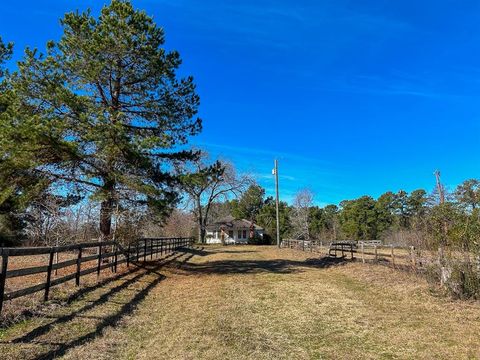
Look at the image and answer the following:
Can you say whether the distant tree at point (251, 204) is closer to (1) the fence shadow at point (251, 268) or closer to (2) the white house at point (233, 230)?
(2) the white house at point (233, 230)

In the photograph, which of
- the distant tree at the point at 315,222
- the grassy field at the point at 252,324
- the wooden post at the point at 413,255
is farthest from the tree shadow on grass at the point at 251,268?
the distant tree at the point at 315,222

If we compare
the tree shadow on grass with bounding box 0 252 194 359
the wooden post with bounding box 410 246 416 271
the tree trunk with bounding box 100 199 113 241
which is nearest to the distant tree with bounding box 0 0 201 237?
the tree trunk with bounding box 100 199 113 241

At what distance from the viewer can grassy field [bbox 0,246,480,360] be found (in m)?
5.36

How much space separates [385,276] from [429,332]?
6.74 metres

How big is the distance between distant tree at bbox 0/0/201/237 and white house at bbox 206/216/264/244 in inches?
1883

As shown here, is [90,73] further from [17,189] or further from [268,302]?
[268,302]

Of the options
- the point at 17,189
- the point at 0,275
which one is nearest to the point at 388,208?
the point at 17,189

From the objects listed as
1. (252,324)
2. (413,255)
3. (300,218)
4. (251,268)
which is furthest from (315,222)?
(252,324)

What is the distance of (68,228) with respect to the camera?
16.2 meters

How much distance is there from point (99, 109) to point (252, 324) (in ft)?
34.8

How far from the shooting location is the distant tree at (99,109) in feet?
44.3

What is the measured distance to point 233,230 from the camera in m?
64.8

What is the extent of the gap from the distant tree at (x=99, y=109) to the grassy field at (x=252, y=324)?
5.02m

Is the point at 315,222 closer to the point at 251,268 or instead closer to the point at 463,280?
the point at 251,268
